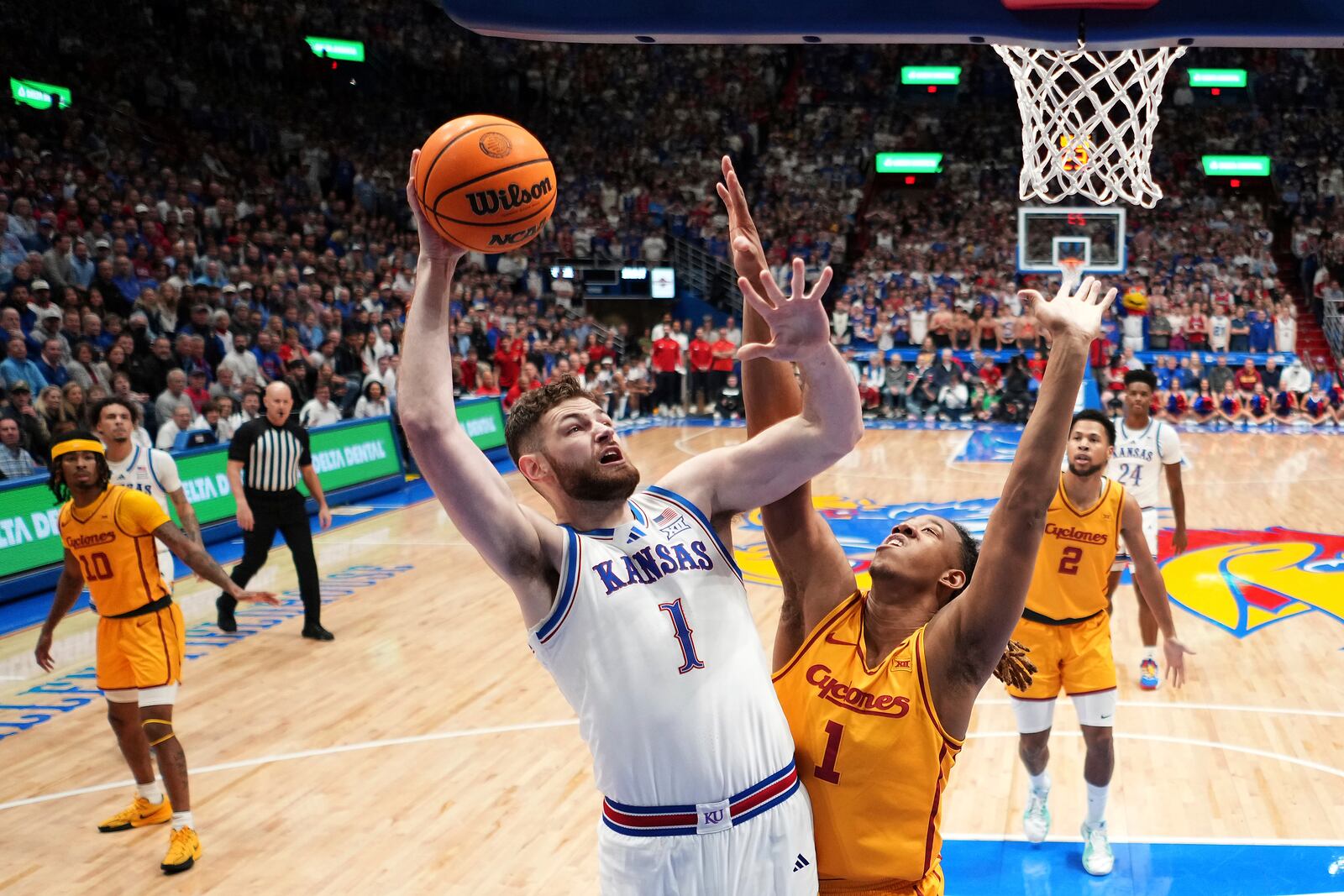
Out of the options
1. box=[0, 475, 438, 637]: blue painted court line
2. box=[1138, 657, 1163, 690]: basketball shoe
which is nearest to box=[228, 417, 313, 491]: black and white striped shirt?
box=[0, 475, 438, 637]: blue painted court line

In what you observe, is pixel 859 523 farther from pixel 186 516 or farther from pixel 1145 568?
pixel 186 516

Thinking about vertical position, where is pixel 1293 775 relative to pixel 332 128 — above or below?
below

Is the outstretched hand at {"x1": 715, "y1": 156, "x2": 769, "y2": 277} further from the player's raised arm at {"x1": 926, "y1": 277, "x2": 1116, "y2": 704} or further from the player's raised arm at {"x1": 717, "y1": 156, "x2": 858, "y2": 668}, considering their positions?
the player's raised arm at {"x1": 926, "y1": 277, "x2": 1116, "y2": 704}

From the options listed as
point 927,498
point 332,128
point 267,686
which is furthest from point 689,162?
point 267,686

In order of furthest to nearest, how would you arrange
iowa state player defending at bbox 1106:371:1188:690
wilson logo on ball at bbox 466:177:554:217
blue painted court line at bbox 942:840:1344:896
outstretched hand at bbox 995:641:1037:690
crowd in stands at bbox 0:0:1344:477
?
crowd in stands at bbox 0:0:1344:477
iowa state player defending at bbox 1106:371:1188:690
blue painted court line at bbox 942:840:1344:896
outstretched hand at bbox 995:641:1037:690
wilson logo on ball at bbox 466:177:554:217

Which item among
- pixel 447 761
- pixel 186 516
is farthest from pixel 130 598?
pixel 447 761

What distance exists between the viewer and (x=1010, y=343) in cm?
2242

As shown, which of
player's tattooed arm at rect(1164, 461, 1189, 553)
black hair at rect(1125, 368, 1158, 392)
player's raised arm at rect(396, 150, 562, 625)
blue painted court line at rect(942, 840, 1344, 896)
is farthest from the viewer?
player's tattooed arm at rect(1164, 461, 1189, 553)

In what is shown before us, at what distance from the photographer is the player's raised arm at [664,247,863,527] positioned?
241 cm

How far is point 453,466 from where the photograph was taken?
2258 millimetres

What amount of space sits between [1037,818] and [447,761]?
2.96m

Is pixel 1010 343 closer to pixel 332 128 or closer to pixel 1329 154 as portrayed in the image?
pixel 1329 154

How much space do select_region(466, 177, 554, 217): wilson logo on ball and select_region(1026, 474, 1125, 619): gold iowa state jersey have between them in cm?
290

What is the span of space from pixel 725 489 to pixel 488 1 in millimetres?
2468
